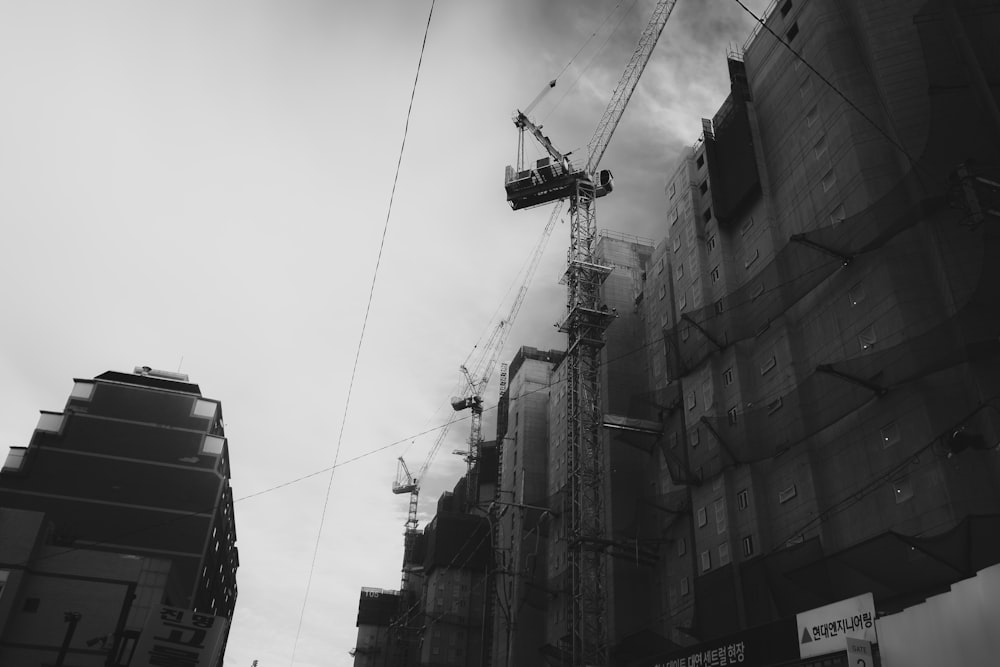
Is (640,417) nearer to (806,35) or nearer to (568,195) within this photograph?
(568,195)

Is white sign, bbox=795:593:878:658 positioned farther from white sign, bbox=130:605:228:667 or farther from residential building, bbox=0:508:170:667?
residential building, bbox=0:508:170:667

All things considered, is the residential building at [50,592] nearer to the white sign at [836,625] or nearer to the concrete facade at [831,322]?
the concrete facade at [831,322]

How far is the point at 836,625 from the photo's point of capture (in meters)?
25.7

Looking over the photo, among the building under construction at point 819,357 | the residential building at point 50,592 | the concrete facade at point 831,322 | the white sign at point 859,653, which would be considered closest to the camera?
the white sign at point 859,653

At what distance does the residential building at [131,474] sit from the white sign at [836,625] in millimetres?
62602

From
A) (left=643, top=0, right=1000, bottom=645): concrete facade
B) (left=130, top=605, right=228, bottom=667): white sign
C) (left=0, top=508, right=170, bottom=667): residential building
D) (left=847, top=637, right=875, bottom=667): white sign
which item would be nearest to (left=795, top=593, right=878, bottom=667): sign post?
(left=847, top=637, right=875, bottom=667): white sign

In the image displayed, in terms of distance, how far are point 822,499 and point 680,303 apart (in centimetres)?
2145

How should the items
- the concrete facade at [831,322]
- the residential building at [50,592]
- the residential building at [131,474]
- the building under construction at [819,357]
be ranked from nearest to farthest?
the building under construction at [819,357] < the concrete facade at [831,322] < the residential building at [50,592] < the residential building at [131,474]

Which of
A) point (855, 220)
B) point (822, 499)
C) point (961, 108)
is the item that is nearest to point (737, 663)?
point (822, 499)

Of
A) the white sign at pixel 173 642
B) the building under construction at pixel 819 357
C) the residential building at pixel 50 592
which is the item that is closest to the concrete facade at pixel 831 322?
the building under construction at pixel 819 357

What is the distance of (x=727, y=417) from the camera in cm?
4631

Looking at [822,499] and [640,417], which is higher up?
[640,417]

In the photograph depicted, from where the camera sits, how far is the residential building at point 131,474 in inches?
3061

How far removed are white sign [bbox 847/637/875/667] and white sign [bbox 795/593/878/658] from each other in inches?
28.1
